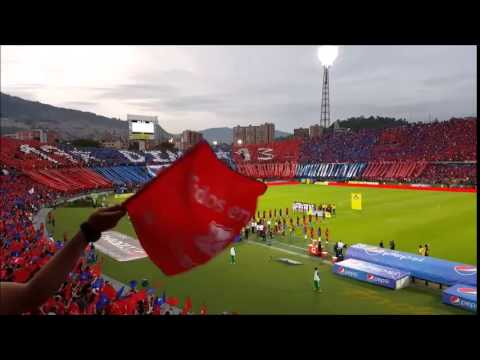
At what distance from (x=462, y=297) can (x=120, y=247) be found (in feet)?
57.5

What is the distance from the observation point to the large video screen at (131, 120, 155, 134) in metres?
71.8

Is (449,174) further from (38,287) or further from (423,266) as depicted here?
(38,287)

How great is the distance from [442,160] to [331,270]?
2025 inches

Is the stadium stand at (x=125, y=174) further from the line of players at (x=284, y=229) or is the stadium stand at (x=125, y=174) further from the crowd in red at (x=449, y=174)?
the crowd in red at (x=449, y=174)

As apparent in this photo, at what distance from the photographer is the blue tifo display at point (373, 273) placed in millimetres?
14422

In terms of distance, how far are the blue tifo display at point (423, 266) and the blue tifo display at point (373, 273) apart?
305 mm

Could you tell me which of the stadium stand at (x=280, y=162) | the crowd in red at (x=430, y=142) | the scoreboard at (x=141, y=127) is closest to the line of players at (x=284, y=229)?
the stadium stand at (x=280, y=162)

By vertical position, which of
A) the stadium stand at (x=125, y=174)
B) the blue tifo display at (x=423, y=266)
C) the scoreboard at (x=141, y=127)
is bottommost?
the blue tifo display at (x=423, y=266)

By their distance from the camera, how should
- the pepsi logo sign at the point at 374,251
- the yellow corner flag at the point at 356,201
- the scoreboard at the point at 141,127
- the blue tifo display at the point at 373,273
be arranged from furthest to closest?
1. the scoreboard at the point at 141,127
2. the yellow corner flag at the point at 356,201
3. the pepsi logo sign at the point at 374,251
4. the blue tifo display at the point at 373,273

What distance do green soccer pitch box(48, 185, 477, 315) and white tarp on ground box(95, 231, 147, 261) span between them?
742 millimetres

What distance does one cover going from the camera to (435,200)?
120 ft

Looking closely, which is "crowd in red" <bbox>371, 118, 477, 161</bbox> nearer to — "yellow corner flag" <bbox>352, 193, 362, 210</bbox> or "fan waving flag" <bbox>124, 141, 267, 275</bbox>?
"yellow corner flag" <bbox>352, 193, 362, 210</bbox>

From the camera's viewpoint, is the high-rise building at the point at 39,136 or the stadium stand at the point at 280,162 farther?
the high-rise building at the point at 39,136

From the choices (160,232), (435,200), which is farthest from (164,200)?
(435,200)
